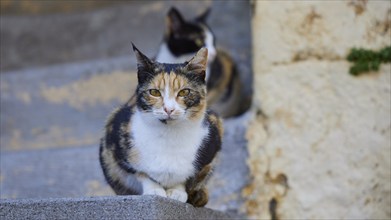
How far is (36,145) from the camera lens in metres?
6.12

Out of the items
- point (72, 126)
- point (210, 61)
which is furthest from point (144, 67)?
point (72, 126)

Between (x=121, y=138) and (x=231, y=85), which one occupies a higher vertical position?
(x=121, y=138)

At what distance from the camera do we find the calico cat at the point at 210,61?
5938mm

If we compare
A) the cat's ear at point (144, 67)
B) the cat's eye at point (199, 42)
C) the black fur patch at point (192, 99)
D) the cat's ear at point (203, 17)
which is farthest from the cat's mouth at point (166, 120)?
the cat's ear at point (203, 17)

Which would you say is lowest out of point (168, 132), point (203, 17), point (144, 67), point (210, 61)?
point (210, 61)

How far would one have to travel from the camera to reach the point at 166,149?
3434 mm

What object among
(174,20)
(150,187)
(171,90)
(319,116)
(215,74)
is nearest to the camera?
(171,90)

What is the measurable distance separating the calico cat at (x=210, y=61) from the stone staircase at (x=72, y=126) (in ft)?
1.20

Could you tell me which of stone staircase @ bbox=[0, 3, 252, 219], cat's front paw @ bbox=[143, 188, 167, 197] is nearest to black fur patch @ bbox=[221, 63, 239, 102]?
stone staircase @ bbox=[0, 3, 252, 219]

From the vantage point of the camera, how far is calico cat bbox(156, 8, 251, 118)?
5938 mm

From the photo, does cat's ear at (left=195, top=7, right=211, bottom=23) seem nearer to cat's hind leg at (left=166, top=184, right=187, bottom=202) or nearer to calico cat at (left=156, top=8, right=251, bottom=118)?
calico cat at (left=156, top=8, right=251, bottom=118)

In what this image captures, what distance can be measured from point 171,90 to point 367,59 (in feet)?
6.86

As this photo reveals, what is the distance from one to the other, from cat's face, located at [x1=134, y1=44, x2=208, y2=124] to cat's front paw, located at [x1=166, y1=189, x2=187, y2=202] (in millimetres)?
349

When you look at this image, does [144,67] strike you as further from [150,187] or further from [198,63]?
[150,187]
